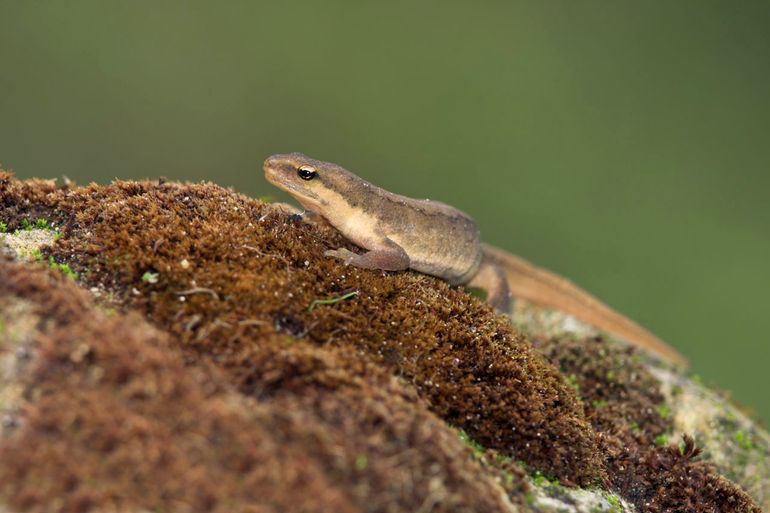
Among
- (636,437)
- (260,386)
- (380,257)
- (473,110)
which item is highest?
(473,110)

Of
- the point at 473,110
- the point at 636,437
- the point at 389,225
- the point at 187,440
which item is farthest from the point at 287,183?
the point at 473,110

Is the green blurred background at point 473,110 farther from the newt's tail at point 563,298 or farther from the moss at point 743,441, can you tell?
the moss at point 743,441

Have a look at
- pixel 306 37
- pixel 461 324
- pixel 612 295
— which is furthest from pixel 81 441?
pixel 306 37

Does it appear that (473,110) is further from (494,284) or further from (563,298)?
(494,284)

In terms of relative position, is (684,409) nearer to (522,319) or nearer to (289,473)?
(522,319)

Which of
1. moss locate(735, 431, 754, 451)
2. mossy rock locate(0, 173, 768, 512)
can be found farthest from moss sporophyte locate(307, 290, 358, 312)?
moss locate(735, 431, 754, 451)

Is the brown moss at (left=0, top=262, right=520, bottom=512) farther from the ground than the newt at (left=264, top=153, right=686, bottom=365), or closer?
closer

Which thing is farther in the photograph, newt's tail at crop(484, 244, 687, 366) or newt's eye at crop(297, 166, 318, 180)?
newt's tail at crop(484, 244, 687, 366)

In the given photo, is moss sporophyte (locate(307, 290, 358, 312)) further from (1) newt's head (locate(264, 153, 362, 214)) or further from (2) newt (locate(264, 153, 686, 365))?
(1) newt's head (locate(264, 153, 362, 214))
